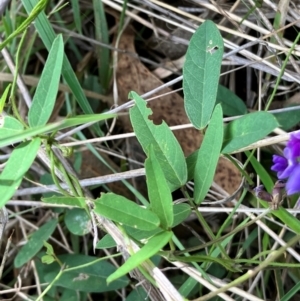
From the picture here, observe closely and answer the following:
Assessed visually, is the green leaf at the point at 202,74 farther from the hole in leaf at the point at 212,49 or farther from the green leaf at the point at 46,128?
the green leaf at the point at 46,128

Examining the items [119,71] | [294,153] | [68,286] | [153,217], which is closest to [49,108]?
[153,217]

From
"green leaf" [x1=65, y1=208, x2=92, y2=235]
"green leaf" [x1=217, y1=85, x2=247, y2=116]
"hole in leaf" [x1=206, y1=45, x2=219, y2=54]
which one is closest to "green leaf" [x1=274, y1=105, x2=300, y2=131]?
"green leaf" [x1=217, y1=85, x2=247, y2=116]

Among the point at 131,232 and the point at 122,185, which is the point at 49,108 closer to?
the point at 131,232

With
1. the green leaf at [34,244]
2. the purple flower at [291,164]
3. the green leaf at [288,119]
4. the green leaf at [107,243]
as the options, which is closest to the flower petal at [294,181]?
the purple flower at [291,164]

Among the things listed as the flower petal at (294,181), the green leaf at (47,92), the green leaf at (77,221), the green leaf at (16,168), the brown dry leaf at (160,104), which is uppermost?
the green leaf at (47,92)

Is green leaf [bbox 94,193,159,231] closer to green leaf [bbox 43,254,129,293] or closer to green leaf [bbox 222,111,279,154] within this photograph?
green leaf [bbox 222,111,279,154]
